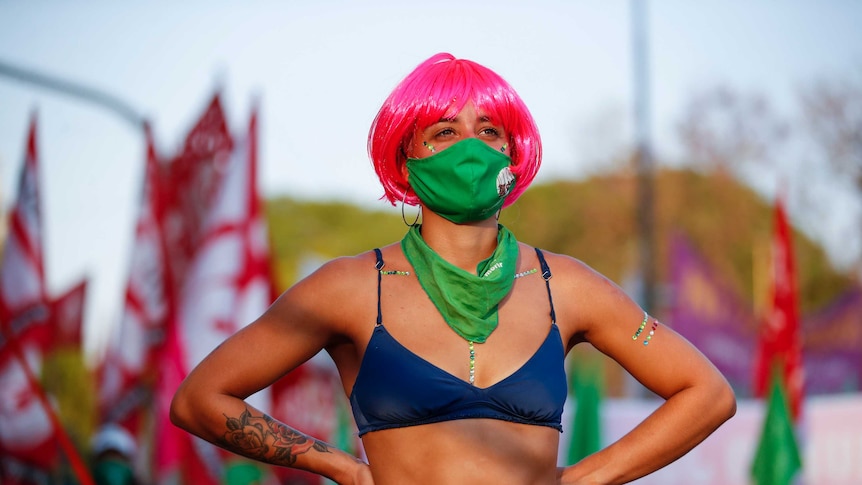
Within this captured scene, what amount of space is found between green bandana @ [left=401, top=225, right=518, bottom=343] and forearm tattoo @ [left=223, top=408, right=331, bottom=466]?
0.48 metres

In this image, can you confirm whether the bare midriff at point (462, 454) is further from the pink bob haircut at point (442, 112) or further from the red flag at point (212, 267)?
the red flag at point (212, 267)

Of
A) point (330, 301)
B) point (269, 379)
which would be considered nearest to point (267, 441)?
point (269, 379)

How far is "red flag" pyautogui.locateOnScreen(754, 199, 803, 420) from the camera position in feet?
34.1

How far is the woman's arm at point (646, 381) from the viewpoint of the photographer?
306 cm

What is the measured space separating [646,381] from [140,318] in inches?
338

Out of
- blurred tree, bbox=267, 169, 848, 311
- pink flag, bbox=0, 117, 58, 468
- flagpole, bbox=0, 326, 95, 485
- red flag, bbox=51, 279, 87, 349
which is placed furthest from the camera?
blurred tree, bbox=267, 169, 848, 311

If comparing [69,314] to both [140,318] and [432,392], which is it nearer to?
[140,318]

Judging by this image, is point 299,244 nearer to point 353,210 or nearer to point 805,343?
point 353,210

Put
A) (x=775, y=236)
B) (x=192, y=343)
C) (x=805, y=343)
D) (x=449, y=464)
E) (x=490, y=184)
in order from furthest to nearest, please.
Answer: (x=805, y=343) → (x=775, y=236) → (x=192, y=343) → (x=490, y=184) → (x=449, y=464)

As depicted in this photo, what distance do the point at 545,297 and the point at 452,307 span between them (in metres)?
0.29

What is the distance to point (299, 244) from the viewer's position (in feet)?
186

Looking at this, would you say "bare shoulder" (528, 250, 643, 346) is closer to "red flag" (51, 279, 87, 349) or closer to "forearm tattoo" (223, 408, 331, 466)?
"forearm tattoo" (223, 408, 331, 466)

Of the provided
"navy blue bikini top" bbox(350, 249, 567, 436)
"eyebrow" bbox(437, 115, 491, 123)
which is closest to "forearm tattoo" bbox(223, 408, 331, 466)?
"navy blue bikini top" bbox(350, 249, 567, 436)

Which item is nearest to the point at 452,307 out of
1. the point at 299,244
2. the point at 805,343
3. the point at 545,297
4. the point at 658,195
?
the point at 545,297
